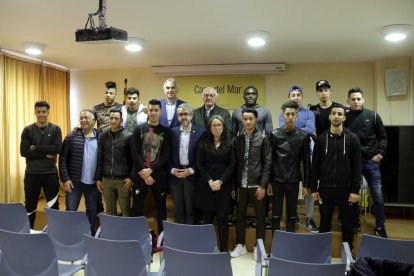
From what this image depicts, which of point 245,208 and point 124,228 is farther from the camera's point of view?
point 245,208

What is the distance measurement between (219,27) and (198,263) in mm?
2575

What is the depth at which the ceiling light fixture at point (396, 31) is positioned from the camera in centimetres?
358

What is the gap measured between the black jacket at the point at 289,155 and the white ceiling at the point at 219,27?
1.13 metres

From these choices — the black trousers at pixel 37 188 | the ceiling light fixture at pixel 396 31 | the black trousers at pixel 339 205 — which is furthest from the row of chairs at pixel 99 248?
the ceiling light fixture at pixel 396 31

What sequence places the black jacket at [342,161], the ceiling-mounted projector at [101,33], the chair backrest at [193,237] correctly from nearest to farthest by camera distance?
the chair backrest at [193,237], the ceiling-mounted projector at [101,33], the black jacket at [342,161]

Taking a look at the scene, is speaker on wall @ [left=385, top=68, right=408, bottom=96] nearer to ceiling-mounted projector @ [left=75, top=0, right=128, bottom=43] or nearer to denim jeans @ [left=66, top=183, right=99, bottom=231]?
ceiling-mounted projector @ [left=75, top=0, right=128, bottom=43]

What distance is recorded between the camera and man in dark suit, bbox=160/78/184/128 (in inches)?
153

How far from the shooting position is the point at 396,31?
11.9 ft

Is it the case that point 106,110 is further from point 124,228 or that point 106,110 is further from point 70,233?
point 124,228

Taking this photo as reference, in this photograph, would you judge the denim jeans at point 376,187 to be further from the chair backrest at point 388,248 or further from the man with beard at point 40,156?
the man with beard at point 40,156

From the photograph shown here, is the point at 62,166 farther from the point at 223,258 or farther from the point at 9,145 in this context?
the point at 223,258

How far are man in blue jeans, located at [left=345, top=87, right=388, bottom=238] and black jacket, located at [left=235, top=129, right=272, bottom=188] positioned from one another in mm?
1015

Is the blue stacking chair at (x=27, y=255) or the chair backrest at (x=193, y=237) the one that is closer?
the blue stacking chair at (x=27, y=255)

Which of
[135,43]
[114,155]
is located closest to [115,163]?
[114,155]
